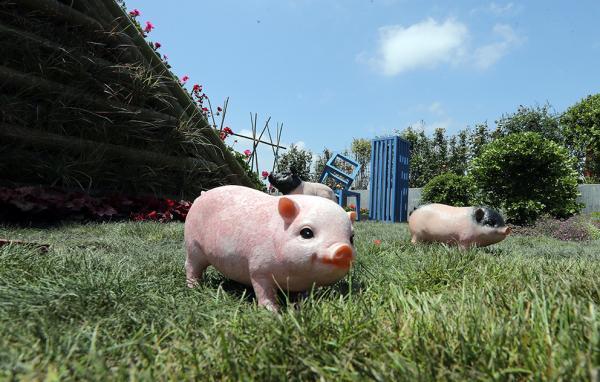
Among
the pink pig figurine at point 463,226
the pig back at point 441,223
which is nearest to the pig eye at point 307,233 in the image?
the pink pig figurine at point 463,226

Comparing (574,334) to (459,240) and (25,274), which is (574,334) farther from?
(459,240)

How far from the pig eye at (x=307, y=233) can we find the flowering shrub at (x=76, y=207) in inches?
165

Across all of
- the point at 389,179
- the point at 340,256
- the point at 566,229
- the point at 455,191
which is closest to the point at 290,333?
the point at 340,256

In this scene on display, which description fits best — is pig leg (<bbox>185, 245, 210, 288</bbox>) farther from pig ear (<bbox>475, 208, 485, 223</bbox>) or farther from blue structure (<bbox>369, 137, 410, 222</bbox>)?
blue structure (<bbox>369, 137, 410, 222</bbox>)

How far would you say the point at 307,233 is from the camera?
1.79 m

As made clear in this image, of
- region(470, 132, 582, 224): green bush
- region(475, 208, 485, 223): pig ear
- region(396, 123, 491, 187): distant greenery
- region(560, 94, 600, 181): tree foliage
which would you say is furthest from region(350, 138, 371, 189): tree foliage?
region(475, 208, 485, 223): pig ear

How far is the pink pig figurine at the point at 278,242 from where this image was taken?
175cm

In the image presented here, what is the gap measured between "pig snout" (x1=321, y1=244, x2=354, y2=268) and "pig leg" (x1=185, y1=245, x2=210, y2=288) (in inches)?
30.2

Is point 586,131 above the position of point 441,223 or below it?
above

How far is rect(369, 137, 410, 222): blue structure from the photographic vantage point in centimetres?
1127

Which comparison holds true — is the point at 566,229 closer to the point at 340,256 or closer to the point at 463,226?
the point at 463,226

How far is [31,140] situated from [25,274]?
395cm

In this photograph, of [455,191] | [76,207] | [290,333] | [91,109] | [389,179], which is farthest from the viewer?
[389,179]

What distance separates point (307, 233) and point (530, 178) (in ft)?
28.5
